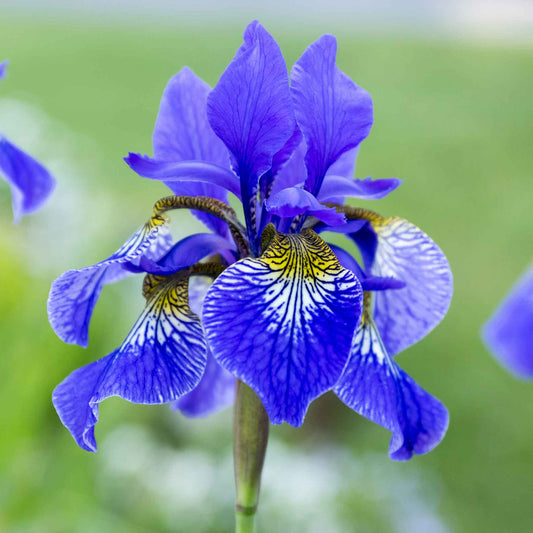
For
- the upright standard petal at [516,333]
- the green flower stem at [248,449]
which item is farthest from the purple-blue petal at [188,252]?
the upright standard petal at [516,333]

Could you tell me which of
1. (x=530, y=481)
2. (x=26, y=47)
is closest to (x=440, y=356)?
(x=530, y=481)

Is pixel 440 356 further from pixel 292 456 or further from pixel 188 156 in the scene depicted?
pixel 188 156

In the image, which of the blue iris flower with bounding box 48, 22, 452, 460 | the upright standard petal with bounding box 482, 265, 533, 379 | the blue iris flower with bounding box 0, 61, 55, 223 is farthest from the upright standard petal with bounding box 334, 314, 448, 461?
the blue iris flower with bounding box 0, 61, 55, 223

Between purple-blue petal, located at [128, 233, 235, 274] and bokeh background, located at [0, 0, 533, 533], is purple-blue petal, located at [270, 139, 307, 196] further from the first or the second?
bokeh background, located at [0, 0, 533, 533]

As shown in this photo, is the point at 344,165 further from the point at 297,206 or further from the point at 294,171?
the point at 297,206

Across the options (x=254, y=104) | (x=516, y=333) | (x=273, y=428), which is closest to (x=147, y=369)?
(x=254, y=104)
